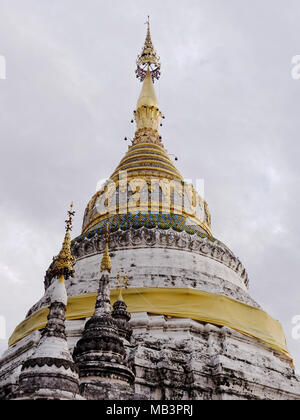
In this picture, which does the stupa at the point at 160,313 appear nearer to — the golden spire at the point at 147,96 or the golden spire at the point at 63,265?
the golden spire at the point at 63,265

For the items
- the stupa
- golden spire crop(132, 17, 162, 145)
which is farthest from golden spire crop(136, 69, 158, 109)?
the stupa

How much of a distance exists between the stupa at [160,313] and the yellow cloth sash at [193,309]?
0.03 metres

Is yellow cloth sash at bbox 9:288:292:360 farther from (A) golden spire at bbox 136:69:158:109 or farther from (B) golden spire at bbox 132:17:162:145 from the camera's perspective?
(A) golden spire at bbox 136:69:158:109

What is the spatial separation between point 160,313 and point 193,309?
1.04 metres

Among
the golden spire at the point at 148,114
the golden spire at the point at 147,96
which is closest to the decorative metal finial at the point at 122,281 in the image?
the golden spire at the point at 148,114

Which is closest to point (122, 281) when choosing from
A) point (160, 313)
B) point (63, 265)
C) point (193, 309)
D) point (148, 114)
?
point (160, 313)

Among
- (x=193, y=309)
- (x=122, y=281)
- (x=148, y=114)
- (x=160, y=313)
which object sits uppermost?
(x=148, y=114)

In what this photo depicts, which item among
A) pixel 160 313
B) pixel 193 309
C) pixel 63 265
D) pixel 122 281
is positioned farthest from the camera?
pixel 122 281

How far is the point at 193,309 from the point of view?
14.7 m

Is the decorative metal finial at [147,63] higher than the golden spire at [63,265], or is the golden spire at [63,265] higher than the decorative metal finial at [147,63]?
the decorative metal finial at [147,63]

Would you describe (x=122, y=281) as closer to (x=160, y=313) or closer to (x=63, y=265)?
(x=160, y=313)

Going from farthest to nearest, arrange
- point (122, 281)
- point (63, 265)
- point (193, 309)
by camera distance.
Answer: point (122, 281) → point (193, 309) → point (63, 265)

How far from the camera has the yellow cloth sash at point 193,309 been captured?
14547 millimetres
